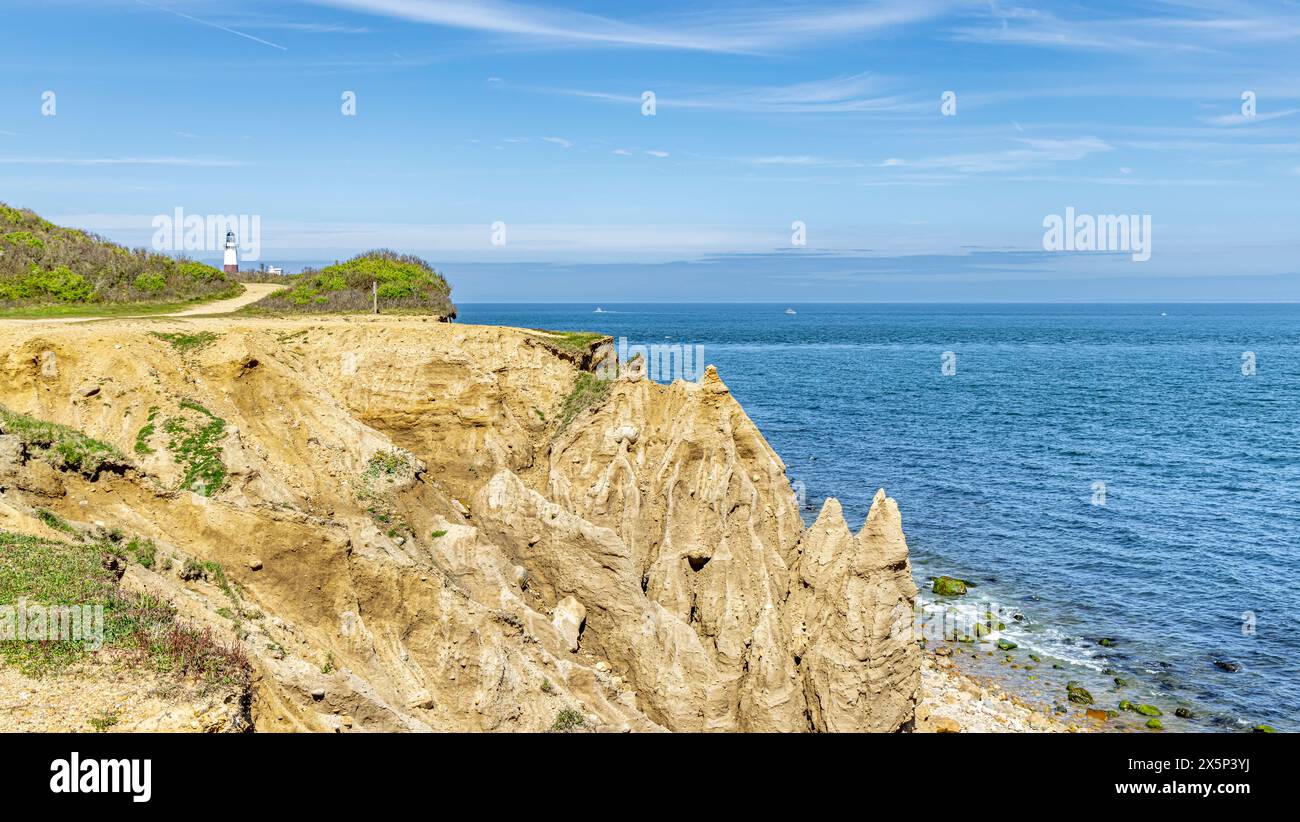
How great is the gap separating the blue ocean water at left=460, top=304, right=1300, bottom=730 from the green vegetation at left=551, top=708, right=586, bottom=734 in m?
22.2

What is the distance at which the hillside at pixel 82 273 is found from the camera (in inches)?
1508

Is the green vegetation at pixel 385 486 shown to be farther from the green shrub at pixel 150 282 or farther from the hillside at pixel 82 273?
the green shrub at pixel 150 282

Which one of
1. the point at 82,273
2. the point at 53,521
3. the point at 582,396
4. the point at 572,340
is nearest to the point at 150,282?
the point at 82,273

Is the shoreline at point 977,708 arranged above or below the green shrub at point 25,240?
below

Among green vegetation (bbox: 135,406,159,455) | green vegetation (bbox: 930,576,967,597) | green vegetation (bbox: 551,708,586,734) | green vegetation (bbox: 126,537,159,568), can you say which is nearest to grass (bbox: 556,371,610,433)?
green vegetation (bbox: 135,406,159,455)

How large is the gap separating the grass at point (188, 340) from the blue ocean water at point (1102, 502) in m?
30.2

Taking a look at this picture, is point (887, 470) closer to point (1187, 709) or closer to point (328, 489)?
point (1187, 709)

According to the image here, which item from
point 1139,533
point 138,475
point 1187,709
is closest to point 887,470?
point 1139,533

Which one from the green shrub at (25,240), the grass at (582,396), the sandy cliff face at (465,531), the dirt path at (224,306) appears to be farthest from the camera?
the green shrub at (25,240)

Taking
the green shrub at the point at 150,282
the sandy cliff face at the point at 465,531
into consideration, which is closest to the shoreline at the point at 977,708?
the sandy cliff face at the point at 465,531

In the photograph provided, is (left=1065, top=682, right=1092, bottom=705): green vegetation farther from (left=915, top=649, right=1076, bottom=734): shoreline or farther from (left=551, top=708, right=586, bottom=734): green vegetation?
(left=551, top=708, right=586, bottom=734): green vegetation

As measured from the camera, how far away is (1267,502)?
172 feet

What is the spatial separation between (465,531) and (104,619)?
9969 millimetres
